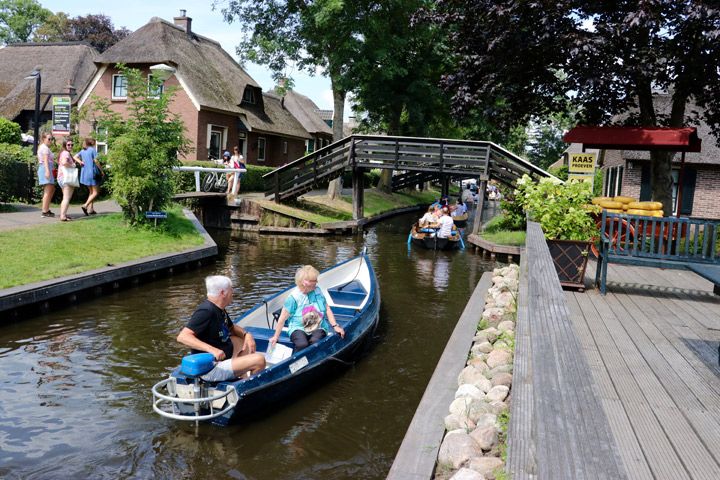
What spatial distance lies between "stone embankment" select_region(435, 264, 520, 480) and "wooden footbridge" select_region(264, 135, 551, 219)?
15355 millimetres

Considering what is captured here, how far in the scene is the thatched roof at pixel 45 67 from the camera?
129 ft

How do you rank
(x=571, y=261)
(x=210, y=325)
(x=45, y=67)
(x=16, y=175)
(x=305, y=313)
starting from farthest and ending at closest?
(x=45, y=67) < (x=16, y=175) < (x=571, y=261) < (x=305, y=313) < (x=210, y=325)

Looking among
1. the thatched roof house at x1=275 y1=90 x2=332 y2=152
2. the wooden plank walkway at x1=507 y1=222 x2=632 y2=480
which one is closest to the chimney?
the thatched roof house at x1=275 y1=90 x2=332 y2=152

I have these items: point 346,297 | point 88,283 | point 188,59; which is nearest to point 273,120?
point 188,59

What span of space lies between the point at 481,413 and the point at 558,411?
3.28 metres

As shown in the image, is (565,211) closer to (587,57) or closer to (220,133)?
(587,57)

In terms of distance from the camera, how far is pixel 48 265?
11227mm

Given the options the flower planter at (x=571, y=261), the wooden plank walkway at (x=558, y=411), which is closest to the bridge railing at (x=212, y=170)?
the flower planter at (x=571, y=261)

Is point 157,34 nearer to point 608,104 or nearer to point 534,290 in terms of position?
point 608,104

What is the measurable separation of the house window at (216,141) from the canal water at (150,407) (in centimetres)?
2287

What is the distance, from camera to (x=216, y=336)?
20.8 ft

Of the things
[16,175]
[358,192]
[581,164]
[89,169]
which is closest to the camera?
[581,164]

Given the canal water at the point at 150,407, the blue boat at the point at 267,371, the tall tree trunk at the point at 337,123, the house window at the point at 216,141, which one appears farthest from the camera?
the house window at the point at 216,141

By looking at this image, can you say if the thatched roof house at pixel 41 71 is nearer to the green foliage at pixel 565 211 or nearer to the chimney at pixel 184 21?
the chimney at pixel 184 21
